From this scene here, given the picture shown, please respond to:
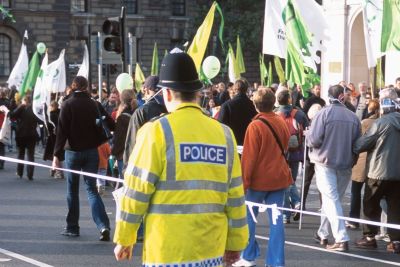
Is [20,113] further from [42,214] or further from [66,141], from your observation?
[66,141]

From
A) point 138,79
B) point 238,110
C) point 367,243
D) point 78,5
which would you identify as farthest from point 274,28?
point 78,5

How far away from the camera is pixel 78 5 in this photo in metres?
54.1

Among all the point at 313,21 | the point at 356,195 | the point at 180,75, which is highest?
the point at 313,21

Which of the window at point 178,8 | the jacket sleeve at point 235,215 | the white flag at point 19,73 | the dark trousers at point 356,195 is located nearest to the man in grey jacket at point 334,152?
the dark trousers at point 356,195

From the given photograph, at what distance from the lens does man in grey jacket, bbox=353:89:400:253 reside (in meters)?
9.48

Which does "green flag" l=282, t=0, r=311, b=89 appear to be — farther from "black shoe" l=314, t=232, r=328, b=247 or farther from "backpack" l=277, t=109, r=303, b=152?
"black shoe" l=314, t=232, r=328, b=247

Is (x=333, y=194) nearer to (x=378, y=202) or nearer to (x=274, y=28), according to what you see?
(x=378, y=202)

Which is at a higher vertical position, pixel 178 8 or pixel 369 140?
pixel 178 8

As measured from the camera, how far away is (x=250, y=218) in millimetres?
8562

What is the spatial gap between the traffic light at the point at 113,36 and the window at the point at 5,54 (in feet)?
110

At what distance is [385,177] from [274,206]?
68.8 inches

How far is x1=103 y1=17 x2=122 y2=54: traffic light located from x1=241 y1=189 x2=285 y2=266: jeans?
9064mm

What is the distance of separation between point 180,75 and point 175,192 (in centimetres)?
66

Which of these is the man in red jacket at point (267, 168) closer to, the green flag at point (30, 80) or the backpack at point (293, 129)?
the backpack at point (293, 129)
